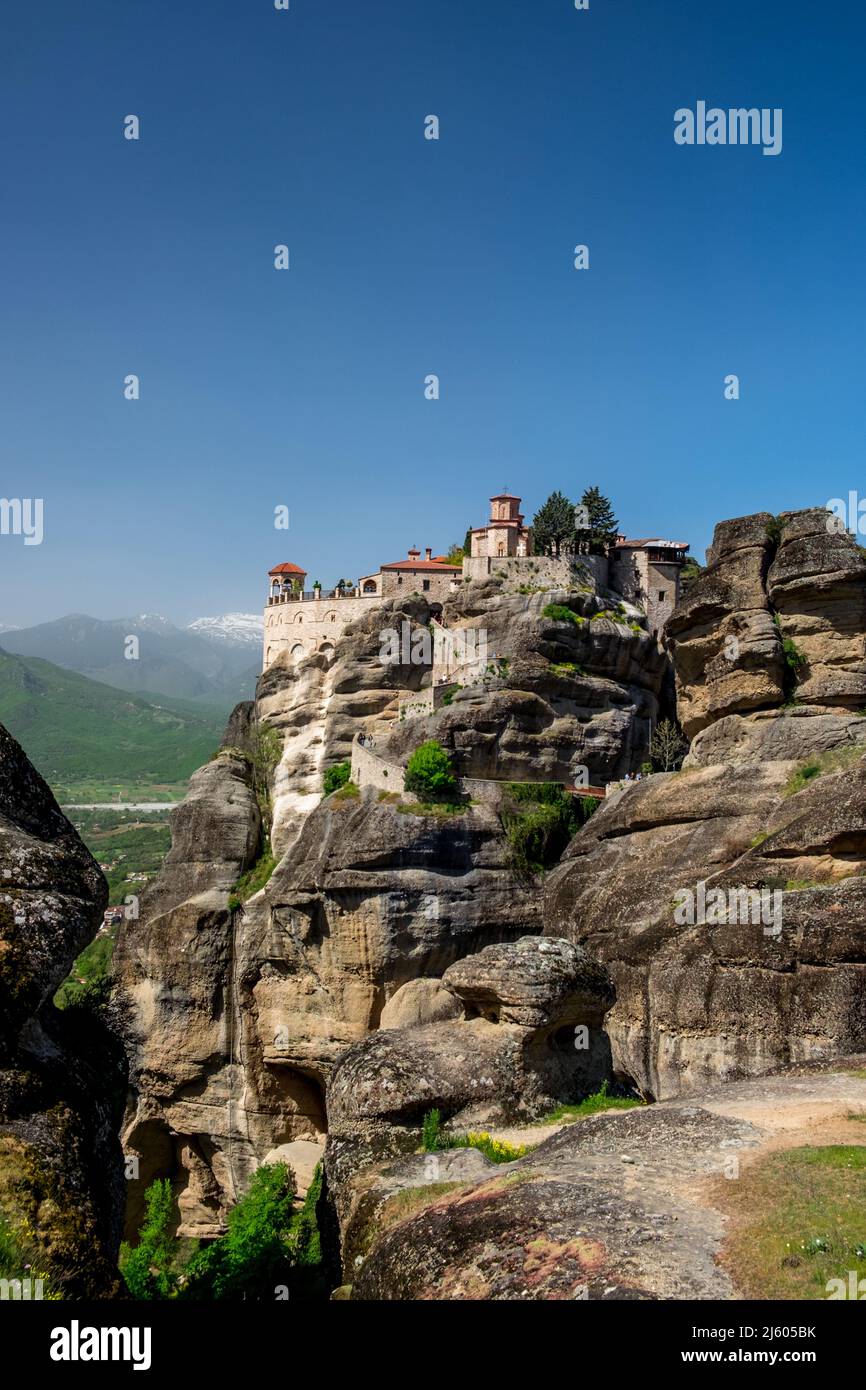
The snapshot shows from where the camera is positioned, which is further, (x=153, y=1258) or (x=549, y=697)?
(x=549, y=697)

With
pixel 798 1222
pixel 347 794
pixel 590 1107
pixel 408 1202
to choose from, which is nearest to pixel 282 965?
pixel 347 794

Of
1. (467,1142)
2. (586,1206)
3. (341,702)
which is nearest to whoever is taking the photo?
(586,1206)

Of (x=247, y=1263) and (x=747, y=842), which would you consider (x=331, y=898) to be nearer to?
(x=747, y=842)

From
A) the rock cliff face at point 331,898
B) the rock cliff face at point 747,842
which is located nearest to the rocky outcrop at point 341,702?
the rock cliff face at point 331,898

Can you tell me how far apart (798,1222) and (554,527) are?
47259 millimetres

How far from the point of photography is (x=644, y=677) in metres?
48.1

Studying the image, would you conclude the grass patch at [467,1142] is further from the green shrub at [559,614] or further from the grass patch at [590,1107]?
the green shrub at [559,614]

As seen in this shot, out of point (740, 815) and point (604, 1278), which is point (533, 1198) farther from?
point (740, 815)

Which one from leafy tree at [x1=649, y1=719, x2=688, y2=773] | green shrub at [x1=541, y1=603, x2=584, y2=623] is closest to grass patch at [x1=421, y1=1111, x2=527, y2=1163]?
leafy tree at [x1=649, y1=719, x2=688, y2=773]

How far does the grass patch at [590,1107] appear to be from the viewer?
1659 centimetres

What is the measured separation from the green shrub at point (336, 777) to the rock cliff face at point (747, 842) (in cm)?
1504

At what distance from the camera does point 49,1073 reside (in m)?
10.5

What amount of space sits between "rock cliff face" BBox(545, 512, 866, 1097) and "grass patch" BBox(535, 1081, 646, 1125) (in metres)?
2.89

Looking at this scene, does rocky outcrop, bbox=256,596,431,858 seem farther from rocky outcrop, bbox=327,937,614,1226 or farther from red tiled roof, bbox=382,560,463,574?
rocky outcrop, bbox=327,937,614,1226
